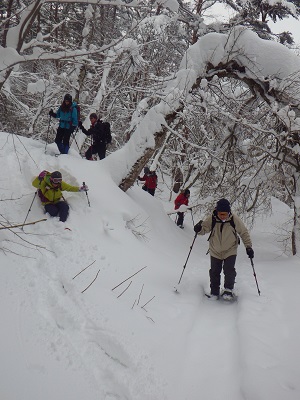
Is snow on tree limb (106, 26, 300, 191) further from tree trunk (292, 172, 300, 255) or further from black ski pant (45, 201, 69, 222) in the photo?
black ski pant (45, 201, 69, 222)

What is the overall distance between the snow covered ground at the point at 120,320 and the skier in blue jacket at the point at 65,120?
59.7 inches

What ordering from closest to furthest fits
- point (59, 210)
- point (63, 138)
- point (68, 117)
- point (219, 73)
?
point (59, 210) → point (219, 73) → point (68, 117) → point (63, 138)

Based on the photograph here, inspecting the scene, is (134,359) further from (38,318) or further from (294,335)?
(294,335)

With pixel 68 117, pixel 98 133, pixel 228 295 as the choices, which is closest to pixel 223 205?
pixel 228 295

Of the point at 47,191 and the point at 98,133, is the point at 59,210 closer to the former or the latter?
the point at 47,191

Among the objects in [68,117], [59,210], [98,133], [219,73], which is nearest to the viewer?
[59,210]

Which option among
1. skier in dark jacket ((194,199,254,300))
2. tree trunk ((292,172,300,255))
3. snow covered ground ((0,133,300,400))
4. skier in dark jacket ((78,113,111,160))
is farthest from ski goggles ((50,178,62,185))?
tree trunk ((292,172,300,255))

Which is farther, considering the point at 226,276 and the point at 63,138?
the point at 63,138

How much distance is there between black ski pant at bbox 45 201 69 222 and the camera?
6.59 metres

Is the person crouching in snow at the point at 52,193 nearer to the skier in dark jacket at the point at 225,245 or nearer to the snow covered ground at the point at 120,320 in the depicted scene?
the snow covered ground at the point at 120,320

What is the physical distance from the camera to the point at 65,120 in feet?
29.4

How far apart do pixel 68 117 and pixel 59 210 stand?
3226 millimetres

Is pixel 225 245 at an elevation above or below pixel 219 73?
below

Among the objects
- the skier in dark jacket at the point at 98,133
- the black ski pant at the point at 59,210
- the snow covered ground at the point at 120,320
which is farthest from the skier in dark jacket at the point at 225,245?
the skier in dark jacket at the point at 98,133
